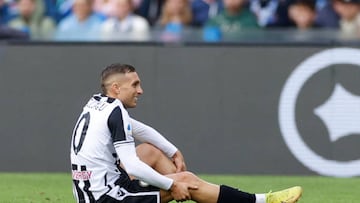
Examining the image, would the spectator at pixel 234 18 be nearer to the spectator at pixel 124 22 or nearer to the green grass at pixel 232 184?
the spectator at pixel 124 22

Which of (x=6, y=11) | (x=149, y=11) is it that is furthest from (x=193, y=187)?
(x=6, y=11)

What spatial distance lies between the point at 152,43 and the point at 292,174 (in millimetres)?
2601

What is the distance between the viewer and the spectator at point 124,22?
565 inches

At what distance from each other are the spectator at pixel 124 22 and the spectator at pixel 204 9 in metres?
0.77

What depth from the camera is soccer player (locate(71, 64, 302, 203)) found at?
723 centimetres

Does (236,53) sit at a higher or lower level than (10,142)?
higher

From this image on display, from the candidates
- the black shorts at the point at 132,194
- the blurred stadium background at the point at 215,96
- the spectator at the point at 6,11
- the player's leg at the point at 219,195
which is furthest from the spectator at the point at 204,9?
the black shorts at the point at 132,194

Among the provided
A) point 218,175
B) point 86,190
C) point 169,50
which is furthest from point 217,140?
point 86,190

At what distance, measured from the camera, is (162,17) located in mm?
15055

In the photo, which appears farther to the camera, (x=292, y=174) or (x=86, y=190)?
(x=292, y=174)

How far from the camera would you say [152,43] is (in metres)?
13.6

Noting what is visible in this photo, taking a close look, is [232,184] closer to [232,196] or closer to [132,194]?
[232,196]

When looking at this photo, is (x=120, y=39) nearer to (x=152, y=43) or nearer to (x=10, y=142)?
(x=152, y=43)

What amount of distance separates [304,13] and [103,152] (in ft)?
25.6
